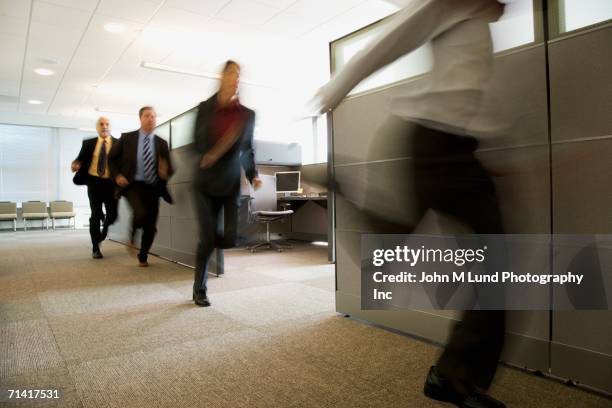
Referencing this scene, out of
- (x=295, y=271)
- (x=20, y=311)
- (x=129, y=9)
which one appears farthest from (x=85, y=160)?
(x=295, y=271)

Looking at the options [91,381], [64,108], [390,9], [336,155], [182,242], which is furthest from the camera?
[64,108]

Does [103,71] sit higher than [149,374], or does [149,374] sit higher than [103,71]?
[103,71]

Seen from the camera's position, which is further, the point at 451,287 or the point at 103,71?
the point at 103,71

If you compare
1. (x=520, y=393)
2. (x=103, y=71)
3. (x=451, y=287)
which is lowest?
(x=520, y=393)

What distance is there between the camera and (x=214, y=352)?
1767 millimetres

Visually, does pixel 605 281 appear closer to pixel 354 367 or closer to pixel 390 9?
pixel 354 367

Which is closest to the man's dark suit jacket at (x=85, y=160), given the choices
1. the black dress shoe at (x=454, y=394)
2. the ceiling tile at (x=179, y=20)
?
the ceiling tile at (x=179, y=20)

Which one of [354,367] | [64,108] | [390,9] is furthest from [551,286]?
[64,108]

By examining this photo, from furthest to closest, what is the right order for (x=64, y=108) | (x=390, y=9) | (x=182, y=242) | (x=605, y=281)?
(x=64, y=108) → (x=390, y=9) → (x=182, y=242) → (x=605, y=281)

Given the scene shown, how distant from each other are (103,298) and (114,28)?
4022 mm

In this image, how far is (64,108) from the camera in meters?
9.30

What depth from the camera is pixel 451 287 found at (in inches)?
71.6

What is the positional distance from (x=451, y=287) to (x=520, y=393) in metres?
0.54

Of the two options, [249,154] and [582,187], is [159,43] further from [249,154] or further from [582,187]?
[582,187]
